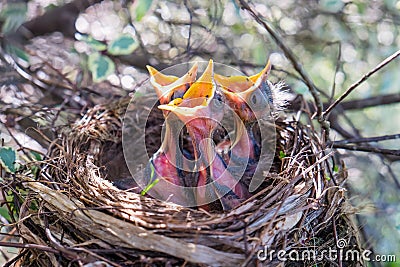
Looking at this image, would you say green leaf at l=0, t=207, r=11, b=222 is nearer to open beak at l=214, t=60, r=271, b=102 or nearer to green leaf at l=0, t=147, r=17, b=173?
green leaf at l=0, t=147, r=17, b=173

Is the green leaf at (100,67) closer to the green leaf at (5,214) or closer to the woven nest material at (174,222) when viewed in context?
the woven nest material at (174,222)

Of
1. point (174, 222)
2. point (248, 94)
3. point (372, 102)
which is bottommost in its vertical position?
point (372, 102)

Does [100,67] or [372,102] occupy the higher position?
[100,67]

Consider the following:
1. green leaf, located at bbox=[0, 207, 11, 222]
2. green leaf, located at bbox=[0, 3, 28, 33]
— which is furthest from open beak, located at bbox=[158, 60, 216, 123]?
green leaf, located at bbox=[0, 3, 28, 33]

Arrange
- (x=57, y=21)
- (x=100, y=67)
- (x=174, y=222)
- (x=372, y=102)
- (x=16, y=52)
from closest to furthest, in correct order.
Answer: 1. (x=174, y=222)
2. (x=100, y=67)
3. (x=16, y=52)
4. (x=372, y=102)
5. (x=57, y=21)

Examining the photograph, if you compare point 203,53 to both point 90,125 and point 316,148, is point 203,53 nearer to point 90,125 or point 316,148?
point 90,125

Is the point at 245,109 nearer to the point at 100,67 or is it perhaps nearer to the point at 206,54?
the point at 100,67

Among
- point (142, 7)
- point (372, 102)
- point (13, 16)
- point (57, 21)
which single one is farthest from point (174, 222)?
point (57, 21)

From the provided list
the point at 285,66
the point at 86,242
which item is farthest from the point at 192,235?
the point at 285,66
